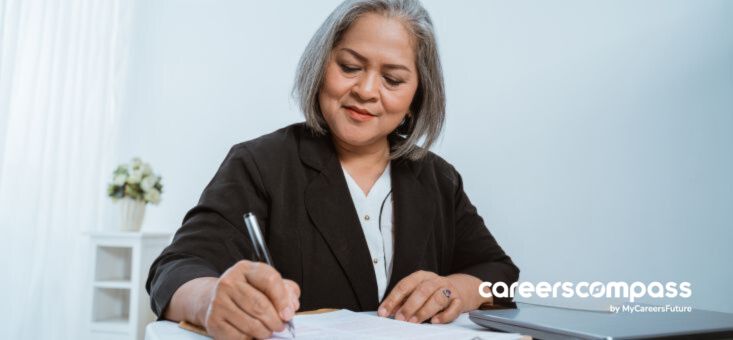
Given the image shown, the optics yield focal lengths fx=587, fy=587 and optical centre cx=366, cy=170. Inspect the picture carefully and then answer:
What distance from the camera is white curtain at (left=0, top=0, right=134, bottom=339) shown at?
96.7 inches

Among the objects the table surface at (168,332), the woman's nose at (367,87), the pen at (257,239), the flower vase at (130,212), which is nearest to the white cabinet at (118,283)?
the flower vase at (130,212)

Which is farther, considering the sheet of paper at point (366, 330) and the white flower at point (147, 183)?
the white flower at point (147, 183)

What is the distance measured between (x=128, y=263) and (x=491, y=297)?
2226 mm

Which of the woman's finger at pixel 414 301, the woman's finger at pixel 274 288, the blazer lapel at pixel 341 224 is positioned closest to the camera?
the woman's finger at pixel 274 288

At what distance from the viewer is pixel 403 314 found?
0.86 m

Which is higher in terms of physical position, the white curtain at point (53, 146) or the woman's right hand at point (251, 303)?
the white curtain at point (53, 146)

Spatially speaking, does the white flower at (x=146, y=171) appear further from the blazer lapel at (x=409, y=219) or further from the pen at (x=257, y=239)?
the pen at (x=257, y=239)

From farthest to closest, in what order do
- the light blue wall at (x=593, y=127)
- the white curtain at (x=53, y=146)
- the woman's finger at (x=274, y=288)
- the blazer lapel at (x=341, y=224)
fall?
the white curtain at (x=53, y=146) < the light blue wall at (x=593, y=127) < the blazer lapel at (x=341, y=224) < the woman's finger at (x=274, y=288)

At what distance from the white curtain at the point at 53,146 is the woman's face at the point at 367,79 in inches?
72.5

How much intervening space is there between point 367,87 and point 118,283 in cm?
194

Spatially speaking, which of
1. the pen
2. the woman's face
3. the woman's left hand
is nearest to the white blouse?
the woman's face

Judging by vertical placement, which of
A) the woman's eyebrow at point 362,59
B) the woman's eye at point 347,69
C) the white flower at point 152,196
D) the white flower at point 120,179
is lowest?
the white flower at point 152,196

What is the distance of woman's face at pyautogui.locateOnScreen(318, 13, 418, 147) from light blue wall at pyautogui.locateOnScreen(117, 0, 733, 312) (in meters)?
1.36

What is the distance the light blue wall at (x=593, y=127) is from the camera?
84.9 inches
